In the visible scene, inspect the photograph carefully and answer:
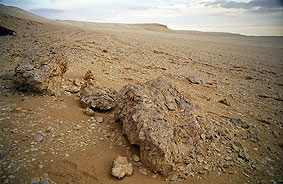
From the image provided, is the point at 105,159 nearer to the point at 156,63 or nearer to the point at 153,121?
the point at 153,121

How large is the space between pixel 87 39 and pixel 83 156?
9165mm

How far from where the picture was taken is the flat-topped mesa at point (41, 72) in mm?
3504

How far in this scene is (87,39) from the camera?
33.0 ft

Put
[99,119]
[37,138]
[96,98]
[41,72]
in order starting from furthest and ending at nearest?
1. [41,72]
2. [96,98]
3. [99,119]
4. [37,138]

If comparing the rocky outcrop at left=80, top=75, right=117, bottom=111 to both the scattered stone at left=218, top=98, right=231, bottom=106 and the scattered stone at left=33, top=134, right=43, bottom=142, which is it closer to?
the scattered stone at left=33, top=134, right=43, bottom=142

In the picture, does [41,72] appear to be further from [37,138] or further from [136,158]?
[136,158]

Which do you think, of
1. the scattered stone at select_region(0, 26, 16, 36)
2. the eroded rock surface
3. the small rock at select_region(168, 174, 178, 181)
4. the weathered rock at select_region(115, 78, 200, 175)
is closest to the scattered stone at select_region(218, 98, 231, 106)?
the eroded rock surface

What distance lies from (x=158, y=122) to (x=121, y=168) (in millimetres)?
864

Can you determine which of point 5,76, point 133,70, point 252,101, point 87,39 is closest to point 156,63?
point 133,70

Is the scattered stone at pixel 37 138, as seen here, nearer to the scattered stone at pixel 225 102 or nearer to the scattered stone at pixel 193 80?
the scattered stone at pixel 225 102

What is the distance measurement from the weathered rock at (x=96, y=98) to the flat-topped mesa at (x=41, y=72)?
0.77 meters

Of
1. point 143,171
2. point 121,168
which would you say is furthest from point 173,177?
point 121,168

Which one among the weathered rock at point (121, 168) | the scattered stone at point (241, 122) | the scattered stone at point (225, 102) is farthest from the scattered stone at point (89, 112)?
the scattered stone at point (225, 102)

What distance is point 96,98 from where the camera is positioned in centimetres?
353
